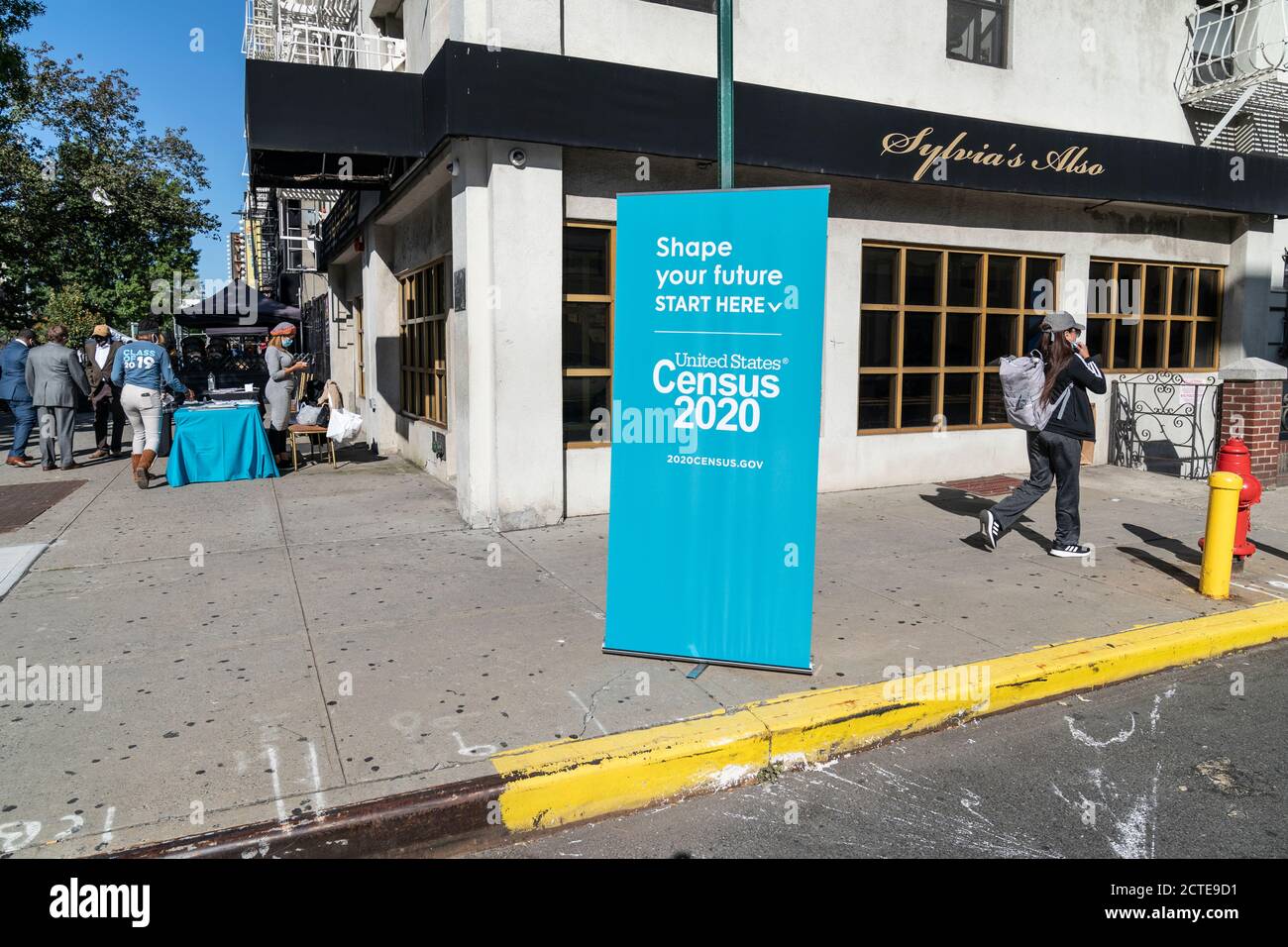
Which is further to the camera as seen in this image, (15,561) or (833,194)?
(833,194)

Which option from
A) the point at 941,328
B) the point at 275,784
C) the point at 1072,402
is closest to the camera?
the point at 275,784

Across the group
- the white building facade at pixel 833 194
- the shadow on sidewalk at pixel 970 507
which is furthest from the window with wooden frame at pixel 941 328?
the shadow on sidewalk at pixel 970 507

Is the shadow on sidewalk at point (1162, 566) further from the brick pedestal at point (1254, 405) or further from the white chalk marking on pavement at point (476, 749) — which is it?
the white chalk marking on pavement at point (476, 749)

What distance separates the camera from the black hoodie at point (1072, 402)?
7273mm

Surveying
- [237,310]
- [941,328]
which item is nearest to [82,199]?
[237,310]

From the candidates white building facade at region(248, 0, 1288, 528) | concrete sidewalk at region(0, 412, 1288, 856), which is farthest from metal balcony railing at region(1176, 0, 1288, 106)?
concrete sidewalk at region(0, 412, 1288, 856)

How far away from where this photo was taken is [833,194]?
391 inches

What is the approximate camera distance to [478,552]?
7527 mm

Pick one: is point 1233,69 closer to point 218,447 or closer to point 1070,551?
point 1070,551

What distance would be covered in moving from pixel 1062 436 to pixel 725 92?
4.05m

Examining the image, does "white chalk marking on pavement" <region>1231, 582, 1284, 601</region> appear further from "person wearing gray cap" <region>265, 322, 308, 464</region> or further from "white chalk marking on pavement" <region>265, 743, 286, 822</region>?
"person wearing gray cap" <region>265, 322, 308, 464</region>

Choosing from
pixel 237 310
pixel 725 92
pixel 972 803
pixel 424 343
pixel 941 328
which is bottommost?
pixel 972 803
